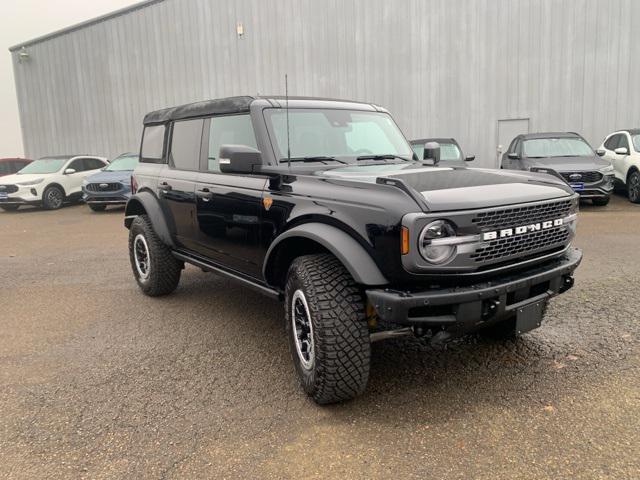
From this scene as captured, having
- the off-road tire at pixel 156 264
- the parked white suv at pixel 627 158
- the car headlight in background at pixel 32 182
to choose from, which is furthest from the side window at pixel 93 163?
the parked white suv at pixel 627 158

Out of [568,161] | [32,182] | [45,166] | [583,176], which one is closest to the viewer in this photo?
[583,176]

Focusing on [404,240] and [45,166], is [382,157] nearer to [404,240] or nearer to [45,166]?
[404,240]

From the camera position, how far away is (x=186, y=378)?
3.58m

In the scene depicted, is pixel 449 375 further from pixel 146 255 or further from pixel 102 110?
pixel 102 110

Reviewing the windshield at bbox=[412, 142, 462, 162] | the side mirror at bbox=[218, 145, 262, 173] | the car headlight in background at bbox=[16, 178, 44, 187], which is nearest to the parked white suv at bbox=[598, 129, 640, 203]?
the windshield at bbox=[412, 142, 462, 162]

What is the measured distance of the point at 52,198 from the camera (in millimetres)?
15289

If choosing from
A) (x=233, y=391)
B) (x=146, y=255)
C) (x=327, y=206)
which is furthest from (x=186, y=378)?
(x=146, y=255)

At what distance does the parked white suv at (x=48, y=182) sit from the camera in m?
Answer: 14.8

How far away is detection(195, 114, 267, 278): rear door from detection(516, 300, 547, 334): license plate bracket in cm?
171

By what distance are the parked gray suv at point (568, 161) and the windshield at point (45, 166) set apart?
12.6 metres

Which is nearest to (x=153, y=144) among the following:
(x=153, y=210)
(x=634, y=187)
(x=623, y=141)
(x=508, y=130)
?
(x=153, y=210)

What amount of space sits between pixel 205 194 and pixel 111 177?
10725 millimetres

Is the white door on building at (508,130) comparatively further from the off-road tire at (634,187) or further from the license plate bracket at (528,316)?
the license plate bracket at (528,316)

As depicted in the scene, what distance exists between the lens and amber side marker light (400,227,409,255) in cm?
265
